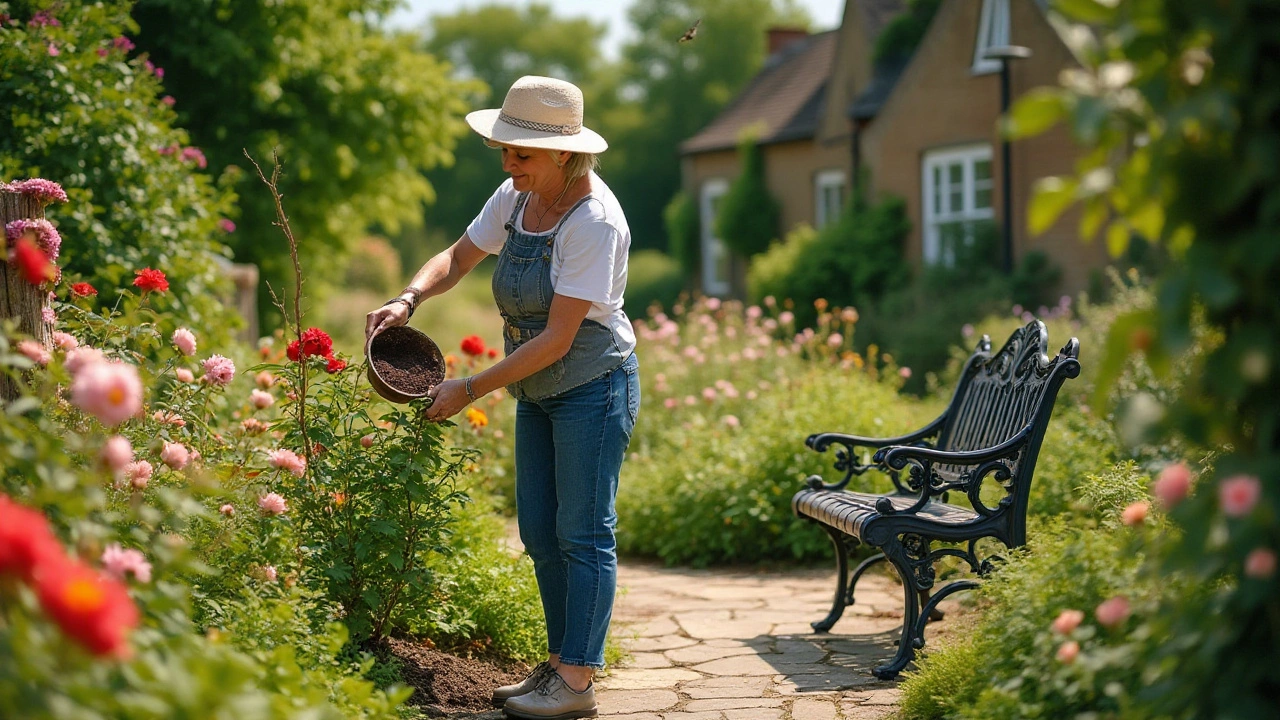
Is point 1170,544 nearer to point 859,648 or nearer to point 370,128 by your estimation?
point 859,648

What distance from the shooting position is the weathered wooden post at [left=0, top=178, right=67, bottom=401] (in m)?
3.70

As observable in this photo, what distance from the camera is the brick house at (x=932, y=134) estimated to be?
1461cm

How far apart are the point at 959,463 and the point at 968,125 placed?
40.8 ft

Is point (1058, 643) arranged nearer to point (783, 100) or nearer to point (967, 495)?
point (967, 495)

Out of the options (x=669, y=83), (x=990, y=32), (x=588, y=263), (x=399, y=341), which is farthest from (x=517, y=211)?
(x=669, y=83)

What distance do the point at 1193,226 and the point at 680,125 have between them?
49.1 meters

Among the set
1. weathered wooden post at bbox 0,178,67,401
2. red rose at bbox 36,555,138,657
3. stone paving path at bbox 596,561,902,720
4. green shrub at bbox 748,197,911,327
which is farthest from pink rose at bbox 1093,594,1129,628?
green shrub at bbox 748,197,911,327

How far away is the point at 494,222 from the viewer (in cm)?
406

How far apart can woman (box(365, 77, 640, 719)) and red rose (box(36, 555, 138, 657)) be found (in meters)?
1.87

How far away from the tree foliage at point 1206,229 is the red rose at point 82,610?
5.18 feet

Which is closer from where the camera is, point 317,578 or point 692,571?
point 317,578

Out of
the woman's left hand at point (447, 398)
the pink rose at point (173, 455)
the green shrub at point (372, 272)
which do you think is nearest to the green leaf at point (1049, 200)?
the woman's left hand at point (447, 398)

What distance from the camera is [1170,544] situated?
222 cm

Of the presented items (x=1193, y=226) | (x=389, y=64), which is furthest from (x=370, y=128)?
(x=1193, y=226)
